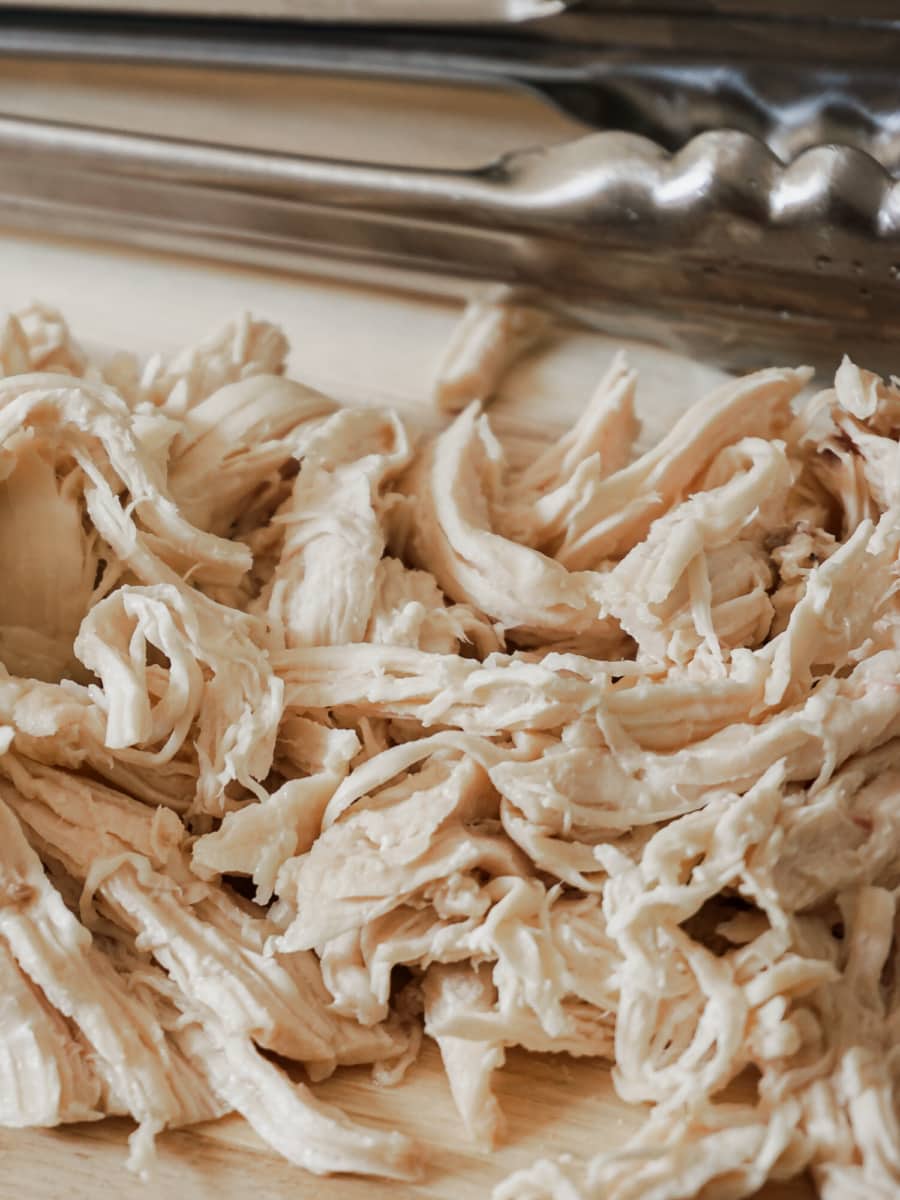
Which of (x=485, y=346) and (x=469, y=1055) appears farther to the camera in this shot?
(x=485, y=346)

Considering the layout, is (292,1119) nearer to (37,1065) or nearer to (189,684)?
(37,1065)

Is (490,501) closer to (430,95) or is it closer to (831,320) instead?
(831,320)

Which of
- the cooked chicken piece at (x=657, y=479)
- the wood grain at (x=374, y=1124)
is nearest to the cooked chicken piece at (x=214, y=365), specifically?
the cooked chicken piece at (x=657, y=479)

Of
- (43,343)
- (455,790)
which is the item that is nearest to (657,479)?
(455,790)

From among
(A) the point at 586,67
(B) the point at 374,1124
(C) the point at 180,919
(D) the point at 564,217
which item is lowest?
(B) the point at 374,1124

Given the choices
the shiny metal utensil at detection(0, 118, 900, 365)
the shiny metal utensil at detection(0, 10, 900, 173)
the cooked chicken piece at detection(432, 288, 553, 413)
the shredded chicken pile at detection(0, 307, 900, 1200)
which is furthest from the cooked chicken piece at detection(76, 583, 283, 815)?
the shiny metal utensil at detection(0, 10, 900, 173)

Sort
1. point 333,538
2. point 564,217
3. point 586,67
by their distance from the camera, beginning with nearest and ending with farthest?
point 333,538 < point 564,217 < point 586,67

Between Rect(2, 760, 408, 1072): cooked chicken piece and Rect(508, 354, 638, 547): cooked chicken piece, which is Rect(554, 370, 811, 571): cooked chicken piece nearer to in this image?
Rect(508, 354, 638, 547): cooked chicken piece
